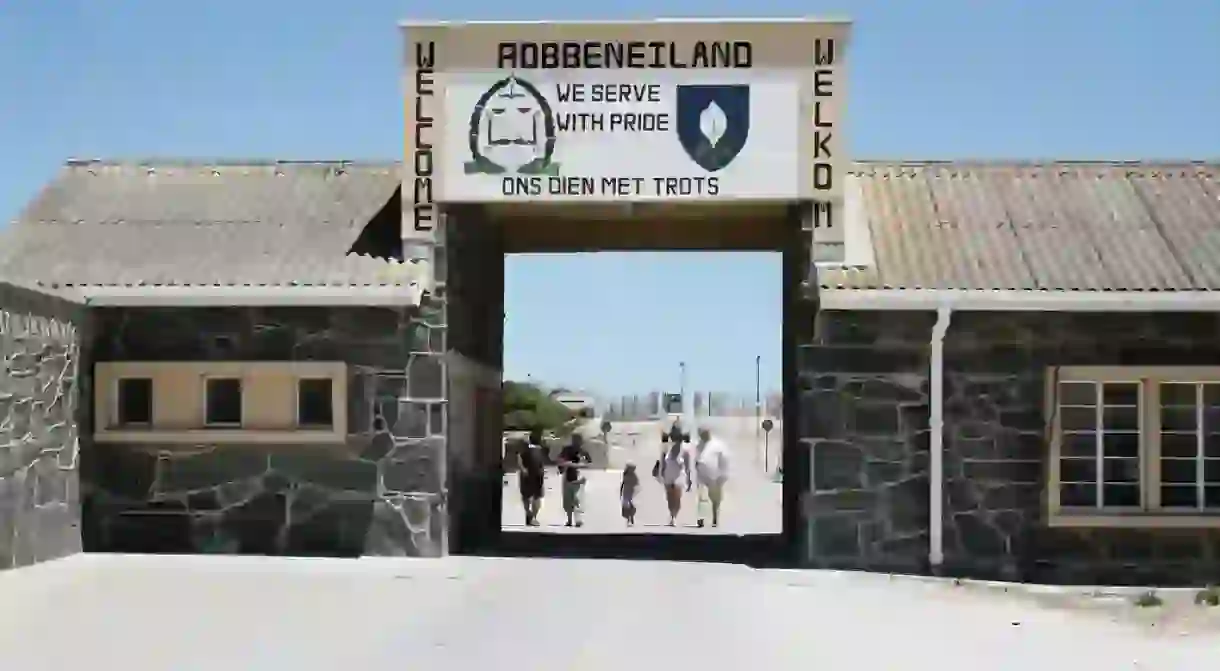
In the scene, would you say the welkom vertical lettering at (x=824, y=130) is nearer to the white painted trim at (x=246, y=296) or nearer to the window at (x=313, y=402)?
the white painted trim at (x=246, y=296)

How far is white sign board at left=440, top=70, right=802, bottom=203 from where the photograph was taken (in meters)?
14.7

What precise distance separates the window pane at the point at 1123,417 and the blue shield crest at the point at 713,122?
4275mm

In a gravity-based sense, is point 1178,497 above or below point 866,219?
below

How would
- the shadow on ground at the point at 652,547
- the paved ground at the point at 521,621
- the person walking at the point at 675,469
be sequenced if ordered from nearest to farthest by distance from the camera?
the paved ground at the point at 521,621 → the shadow on ground at the point at 652,547 → the person walking at the point at 675,469

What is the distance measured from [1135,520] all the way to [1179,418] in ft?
3.49

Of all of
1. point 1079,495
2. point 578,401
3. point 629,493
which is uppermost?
point 1079,495

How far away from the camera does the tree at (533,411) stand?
171 ft

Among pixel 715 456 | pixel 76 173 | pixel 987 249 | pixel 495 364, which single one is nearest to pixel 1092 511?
pixel 987 249

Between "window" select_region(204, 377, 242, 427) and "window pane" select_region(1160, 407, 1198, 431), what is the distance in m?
8.87

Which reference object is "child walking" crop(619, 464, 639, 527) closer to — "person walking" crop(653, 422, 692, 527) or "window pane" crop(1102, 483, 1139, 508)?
"person walking" crop(653, 422, 692, 527)

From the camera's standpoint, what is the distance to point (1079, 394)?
1438 cm

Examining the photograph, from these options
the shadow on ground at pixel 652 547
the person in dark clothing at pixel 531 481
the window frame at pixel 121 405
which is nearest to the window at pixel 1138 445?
the shadow on ground at pixel 652 547

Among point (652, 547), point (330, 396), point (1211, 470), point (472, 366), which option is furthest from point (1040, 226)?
point (330, 396)

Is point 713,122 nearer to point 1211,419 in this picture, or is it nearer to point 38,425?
point 1211,419
